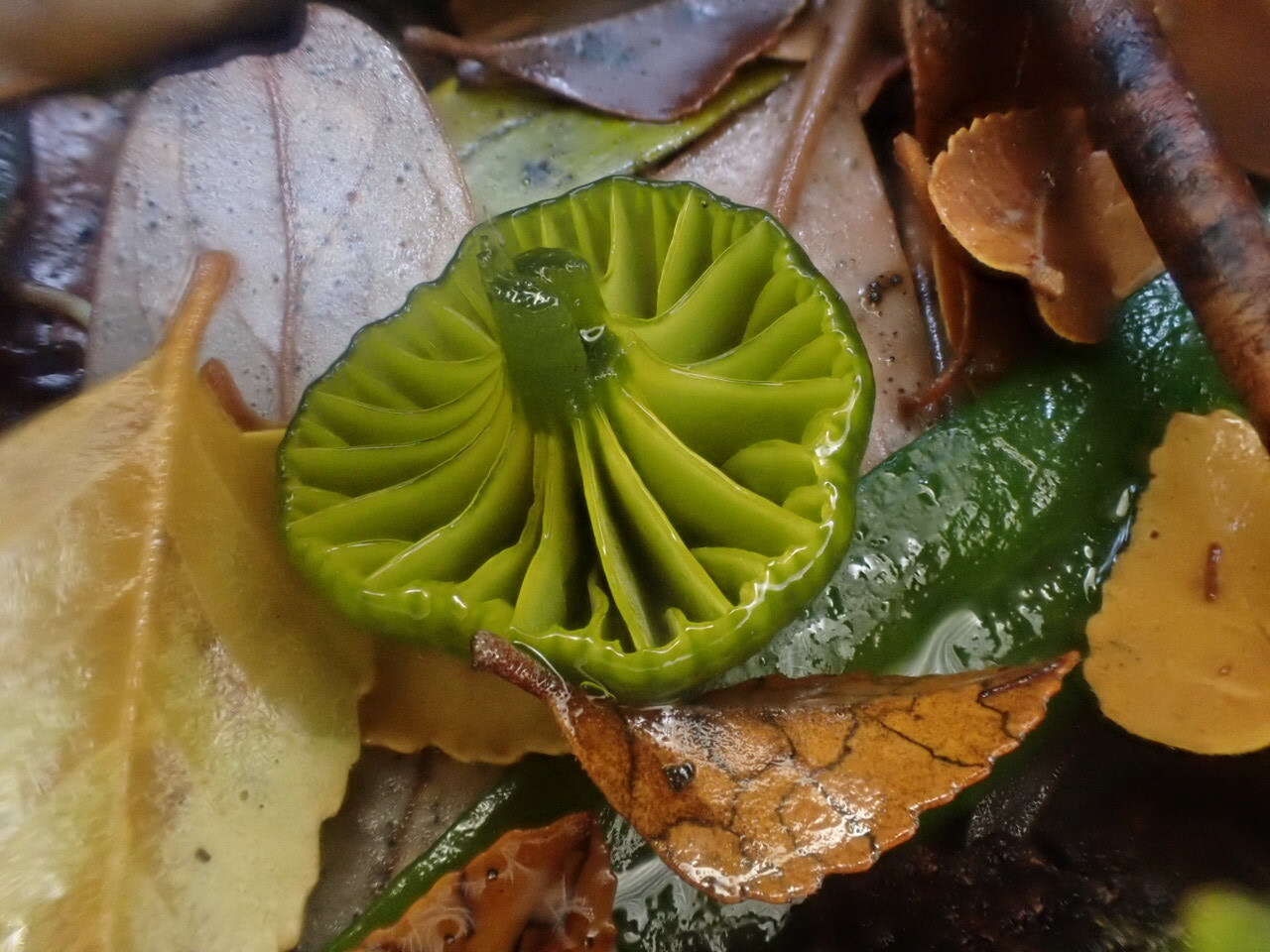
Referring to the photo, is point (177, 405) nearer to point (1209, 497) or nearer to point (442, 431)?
point (442, 431)

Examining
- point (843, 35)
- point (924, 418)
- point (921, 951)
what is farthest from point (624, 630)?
point (843, 35)

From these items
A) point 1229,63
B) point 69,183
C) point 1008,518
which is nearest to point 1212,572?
point 1008,518

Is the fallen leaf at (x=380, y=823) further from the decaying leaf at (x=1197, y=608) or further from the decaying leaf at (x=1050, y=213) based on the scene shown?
the decaying leaf at (x=1050, y=213)

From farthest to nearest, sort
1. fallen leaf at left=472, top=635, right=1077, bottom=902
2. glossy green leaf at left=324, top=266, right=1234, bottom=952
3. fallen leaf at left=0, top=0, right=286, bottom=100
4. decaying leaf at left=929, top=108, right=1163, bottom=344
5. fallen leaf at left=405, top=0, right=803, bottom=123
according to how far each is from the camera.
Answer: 1. fallen leaf at left=405, top=0, right=803, bottom=123
2. fallen leaf at left=0, top=0, right=286, bottom=100
3. decaying leaf at left=929, top=108, right=1163, bottom=344
4. glossy green leaf at left=324, top=266, right=1234, bottom=952
5. fallen leaf at left=472, top=635, right=1077, bottom=902

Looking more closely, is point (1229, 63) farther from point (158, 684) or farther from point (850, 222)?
point (158, 684)

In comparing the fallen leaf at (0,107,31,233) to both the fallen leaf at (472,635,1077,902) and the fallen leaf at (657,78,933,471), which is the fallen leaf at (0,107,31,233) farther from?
the fallen leaf at (472,635,1077,902)

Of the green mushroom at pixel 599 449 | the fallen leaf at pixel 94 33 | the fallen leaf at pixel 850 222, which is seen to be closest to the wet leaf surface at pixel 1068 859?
the green mushroom at pixel 599 449

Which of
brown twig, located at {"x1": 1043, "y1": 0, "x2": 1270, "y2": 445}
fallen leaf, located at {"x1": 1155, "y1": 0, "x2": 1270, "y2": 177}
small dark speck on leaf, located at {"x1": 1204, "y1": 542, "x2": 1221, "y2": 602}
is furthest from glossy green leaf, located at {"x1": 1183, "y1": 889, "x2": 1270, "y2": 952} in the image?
fallen leaf, located at {"x1": 1155, "y1": 0, "x2": 1270, "y2": 177}
